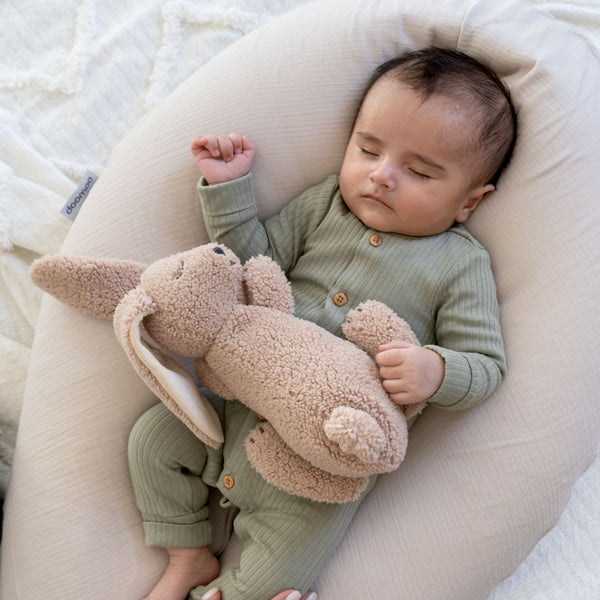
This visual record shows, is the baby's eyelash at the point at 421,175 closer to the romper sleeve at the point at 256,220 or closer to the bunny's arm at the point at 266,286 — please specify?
the romper sleeve at the point at 256,220

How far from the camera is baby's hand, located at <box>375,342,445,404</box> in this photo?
3.03 feet

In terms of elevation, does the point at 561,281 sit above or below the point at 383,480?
above

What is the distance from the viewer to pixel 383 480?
3.61 ft

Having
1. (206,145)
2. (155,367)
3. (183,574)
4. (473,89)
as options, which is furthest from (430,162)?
(183,574)

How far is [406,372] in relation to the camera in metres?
0.92

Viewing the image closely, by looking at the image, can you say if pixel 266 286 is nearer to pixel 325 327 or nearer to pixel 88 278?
pixel 325 327

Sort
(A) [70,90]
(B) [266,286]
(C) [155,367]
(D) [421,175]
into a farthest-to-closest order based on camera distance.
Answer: (A) [70,90]
(D) [421,175]
(B) [266,286]
(C) [155,367]

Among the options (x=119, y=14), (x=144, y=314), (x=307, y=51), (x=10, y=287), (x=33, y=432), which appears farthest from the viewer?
(x=119, y=14)

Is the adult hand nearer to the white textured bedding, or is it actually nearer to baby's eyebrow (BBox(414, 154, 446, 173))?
the white textured bedding

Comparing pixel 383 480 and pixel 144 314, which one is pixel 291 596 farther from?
pixel 144 314

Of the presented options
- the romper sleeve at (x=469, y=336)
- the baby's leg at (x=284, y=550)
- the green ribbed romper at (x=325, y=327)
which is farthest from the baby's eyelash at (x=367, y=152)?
the baby's leg at (x=284, y=550)

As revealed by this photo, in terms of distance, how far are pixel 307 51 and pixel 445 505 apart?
0.84m

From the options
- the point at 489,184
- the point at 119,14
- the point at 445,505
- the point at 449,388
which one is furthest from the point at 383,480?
the point at 119,14

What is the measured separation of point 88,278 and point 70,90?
73 centimetres
